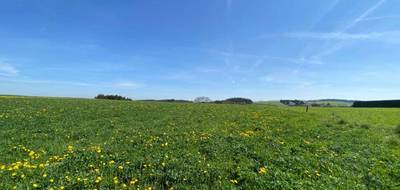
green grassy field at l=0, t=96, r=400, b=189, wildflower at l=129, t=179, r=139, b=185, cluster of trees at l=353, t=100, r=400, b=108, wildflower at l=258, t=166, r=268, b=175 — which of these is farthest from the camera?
cluster of trees at l=353, t=100, r=400, b=108

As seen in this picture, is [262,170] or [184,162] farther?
[184,162]

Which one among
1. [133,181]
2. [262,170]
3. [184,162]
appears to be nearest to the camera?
[133,181]

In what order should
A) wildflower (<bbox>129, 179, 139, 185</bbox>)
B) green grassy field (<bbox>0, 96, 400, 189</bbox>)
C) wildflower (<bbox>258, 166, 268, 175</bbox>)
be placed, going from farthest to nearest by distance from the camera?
1. wildflower (<bbox>258, 166, 268, 175</bbox>)
2. green grassy field (<bbox>0, 96, 400, 189</bbox>)
3. wildflower (<bbox>129, 179, 139, 185</bbox>)

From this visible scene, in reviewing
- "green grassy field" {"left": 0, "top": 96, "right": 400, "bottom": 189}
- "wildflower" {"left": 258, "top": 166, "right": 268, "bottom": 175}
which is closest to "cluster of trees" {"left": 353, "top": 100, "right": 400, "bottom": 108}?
"green grassy field" {"left": 0, "top": 96, "right": 400, "bottom": 189}

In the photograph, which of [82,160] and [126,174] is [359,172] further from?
[82,160]

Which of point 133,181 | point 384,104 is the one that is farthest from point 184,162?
point 384,104

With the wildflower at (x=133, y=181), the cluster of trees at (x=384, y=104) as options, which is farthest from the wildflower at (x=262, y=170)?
the cluster of trees at (x=384, y=104)

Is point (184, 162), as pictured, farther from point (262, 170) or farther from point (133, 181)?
point (262, 170)

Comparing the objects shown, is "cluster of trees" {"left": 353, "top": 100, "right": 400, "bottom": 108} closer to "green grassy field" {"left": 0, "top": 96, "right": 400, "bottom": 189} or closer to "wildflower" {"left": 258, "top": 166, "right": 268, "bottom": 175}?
"green grassy field" {"left": 0, "top": 96, "right": 400, "bottom": 189}

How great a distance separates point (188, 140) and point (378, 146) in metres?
8.87

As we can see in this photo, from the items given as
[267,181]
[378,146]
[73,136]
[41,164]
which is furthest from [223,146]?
[378,146]

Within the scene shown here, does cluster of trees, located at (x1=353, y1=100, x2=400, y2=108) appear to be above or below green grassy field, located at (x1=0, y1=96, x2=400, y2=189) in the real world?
above

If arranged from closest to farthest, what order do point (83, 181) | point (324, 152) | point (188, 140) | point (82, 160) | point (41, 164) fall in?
point (83, 181) < point (41, 164) < point (82, 160) < point (324, 152) < point (188, 140)

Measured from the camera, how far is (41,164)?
571 cm
